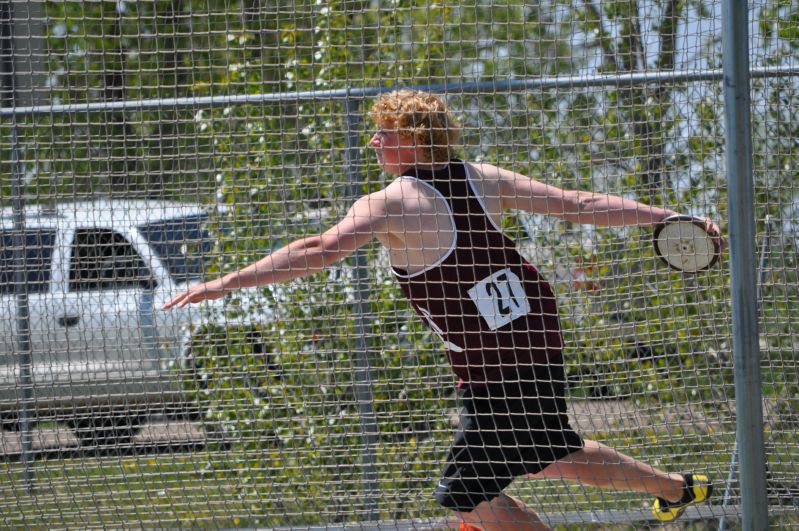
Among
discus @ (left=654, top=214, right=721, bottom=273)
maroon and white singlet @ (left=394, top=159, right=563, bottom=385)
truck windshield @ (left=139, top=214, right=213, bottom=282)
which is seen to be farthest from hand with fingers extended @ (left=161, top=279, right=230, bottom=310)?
discus @ (left=654, top=214, right=721, bottom=273)

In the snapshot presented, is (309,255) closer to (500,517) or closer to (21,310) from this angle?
(500,517)

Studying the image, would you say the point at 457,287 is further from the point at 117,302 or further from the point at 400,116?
the point at 117,302

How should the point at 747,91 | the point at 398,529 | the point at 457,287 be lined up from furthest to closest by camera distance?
1. the point at 398,529
2. the point at 457,287
3. the point at 747,91

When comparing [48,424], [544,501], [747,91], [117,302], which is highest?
[747,91]

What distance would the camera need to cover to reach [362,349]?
4.23 metres

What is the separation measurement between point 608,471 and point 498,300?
77 centimetres

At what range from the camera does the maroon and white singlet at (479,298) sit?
3244 millimetres

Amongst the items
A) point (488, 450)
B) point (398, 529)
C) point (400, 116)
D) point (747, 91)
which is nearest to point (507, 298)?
point (488, 450)

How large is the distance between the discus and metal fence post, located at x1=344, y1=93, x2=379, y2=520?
140 centimetres

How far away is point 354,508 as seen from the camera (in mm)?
4434

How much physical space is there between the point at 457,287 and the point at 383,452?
56.2 inches

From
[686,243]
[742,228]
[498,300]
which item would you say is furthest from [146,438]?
[742,228]

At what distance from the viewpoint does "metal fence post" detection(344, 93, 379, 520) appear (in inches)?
165

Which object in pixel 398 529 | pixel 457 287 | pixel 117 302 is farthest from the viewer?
pixel 117 302
